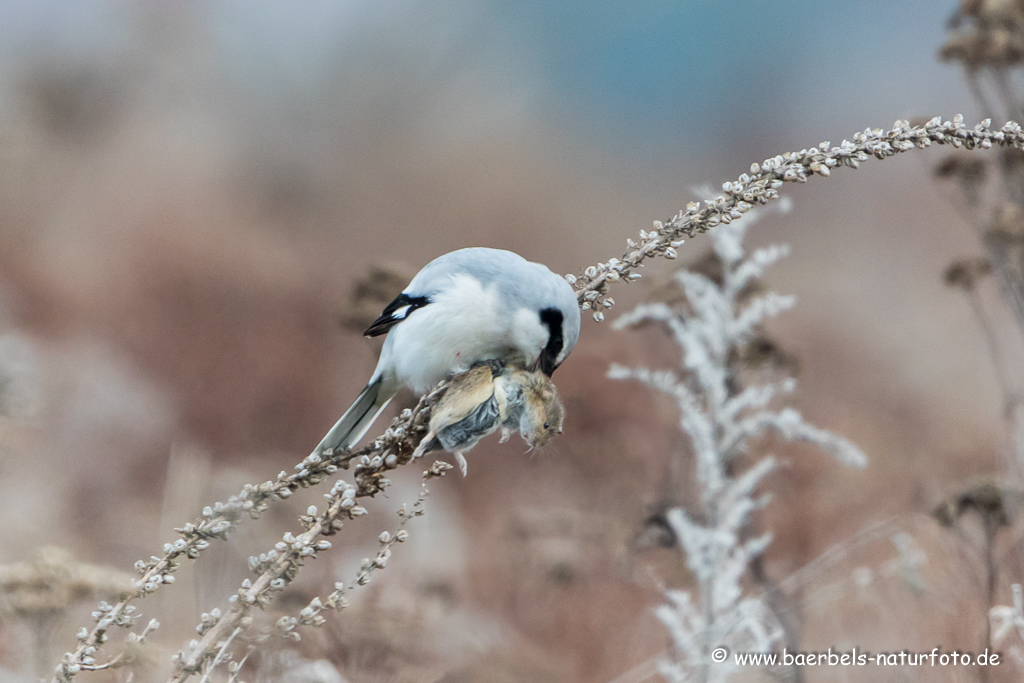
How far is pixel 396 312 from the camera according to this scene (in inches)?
43.7

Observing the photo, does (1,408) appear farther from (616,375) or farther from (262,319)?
(262,319)

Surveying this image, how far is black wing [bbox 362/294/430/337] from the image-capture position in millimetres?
1071

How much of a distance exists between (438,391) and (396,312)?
46 cm

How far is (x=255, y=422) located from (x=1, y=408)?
4.68ft

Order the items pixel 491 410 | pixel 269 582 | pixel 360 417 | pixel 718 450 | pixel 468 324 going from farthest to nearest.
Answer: pixel 718 450 → pixel 360 417 → pixel 468 324 → pixel 491 410 → pixel 269 582

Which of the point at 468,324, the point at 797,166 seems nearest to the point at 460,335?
the point at 468,324

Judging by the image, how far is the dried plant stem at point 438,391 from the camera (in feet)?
1.59

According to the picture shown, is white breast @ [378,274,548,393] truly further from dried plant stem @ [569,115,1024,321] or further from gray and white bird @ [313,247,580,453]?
dried plant stem @ [569,115,1024,321]

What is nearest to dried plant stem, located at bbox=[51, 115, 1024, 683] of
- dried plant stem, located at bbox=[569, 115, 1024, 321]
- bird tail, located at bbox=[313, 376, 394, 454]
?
dried plant stem, located at bbox=[569, 115, 1024, 321]

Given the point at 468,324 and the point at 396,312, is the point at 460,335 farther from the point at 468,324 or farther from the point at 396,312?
the point at 396,312

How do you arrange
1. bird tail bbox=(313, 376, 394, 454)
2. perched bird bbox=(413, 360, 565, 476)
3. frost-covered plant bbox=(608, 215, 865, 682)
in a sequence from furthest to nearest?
frost-covered plant bbox=(608, 215, 865, 682) < bird tail bbox=(313, 376, 394, 454) < perched bird bbox=(413, 360, 565, 476)

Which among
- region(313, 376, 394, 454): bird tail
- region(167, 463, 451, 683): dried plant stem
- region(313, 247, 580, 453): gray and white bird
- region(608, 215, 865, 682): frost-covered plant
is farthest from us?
region(608, 215, 865, 682): frost-covered plant

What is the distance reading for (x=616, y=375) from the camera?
1.46 meters

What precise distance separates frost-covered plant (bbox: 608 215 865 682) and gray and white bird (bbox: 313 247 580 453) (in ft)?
1.75
